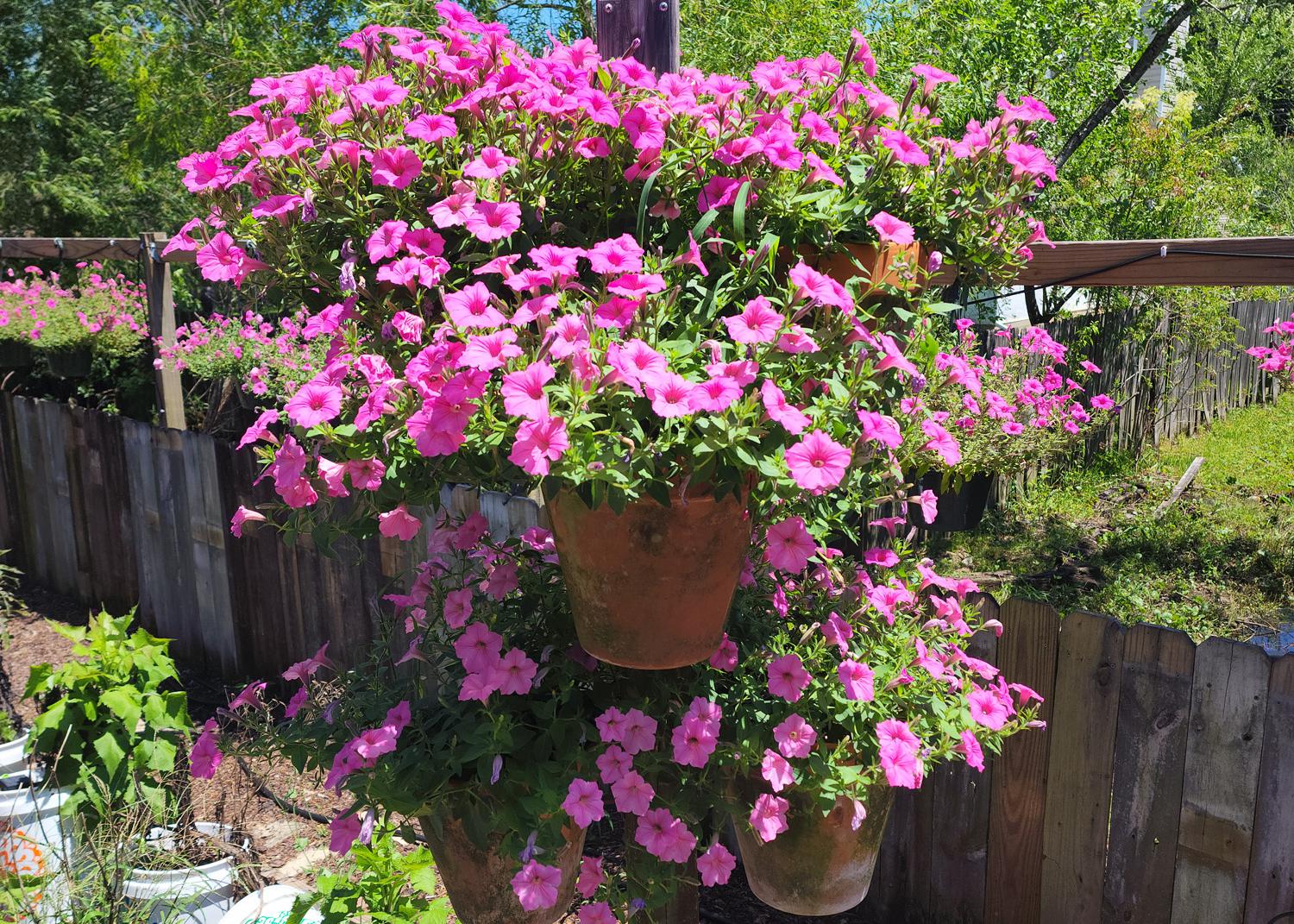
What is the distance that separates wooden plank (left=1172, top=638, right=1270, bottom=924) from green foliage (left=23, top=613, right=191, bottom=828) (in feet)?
8.50

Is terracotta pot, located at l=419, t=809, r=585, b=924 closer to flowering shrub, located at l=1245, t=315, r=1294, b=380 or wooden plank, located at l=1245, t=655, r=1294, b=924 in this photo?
wooden plank, located at l=1245, t=655, r=1294, b=924

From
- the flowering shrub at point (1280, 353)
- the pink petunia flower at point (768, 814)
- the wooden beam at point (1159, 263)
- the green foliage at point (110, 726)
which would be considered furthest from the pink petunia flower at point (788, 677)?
the flowering shrub at point (1280, 353)

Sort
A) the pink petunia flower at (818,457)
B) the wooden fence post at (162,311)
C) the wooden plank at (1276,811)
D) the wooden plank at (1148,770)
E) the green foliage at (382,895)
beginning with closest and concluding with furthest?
the pink petunia flower at (818,457), the green foliage at (382,895), the wooden plank at (1276,811), the wooden plank at (1148,770), the wooden fence post at (162,311)

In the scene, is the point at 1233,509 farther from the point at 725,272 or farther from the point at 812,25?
the point at 725,272

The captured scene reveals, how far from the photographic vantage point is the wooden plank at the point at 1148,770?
2172mm

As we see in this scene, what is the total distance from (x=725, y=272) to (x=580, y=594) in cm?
44

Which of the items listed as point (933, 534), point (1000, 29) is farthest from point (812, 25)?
point (933, 534)

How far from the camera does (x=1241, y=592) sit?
16.7 ft

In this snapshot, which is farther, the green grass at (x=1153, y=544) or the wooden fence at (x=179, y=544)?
the green grass at (x=1153, y=544)

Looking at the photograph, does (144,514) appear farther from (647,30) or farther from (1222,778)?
(1222,778)

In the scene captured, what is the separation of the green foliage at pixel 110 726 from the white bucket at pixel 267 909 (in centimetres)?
57

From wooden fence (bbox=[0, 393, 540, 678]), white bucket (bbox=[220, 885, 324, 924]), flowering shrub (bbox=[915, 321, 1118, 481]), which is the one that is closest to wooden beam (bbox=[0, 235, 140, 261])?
wooden fence (bbox=[0, 393, 540, 678])

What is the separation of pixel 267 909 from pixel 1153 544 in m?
5.03

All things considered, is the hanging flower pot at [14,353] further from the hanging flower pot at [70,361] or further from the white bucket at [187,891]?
the white bucket at [187,891]
